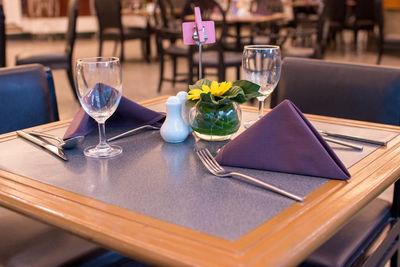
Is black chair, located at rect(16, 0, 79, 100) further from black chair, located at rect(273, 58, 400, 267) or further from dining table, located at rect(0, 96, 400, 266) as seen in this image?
dining table, located at rect(0, 96, 400, 266)

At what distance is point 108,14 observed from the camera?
21.6 feet

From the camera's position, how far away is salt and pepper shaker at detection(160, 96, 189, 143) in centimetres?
102

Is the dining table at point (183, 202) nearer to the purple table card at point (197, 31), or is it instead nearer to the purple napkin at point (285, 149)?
the purple napkin at point (285, 149)

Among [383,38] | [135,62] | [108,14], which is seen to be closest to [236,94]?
[383,38]

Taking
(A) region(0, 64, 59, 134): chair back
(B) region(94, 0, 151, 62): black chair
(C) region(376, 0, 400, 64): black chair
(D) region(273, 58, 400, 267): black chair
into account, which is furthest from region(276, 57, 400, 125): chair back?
(B) region(94, 0, 151, 62): black chair

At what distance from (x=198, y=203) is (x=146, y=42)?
265 inches

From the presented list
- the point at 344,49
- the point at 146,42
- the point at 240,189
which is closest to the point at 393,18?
the point at 344,49

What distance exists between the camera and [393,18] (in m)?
7.28

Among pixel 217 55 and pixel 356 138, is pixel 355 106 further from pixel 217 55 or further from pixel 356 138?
pixel 217 55

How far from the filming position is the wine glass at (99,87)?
0.91 meters

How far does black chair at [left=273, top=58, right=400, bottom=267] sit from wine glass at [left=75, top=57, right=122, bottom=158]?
Answer: 1.76 ft

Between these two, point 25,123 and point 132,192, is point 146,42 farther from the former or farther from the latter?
point 132,192

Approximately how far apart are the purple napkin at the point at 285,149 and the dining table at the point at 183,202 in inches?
0.6

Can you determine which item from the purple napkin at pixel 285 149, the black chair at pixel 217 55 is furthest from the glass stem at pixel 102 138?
the black chair at pixel 217 55
